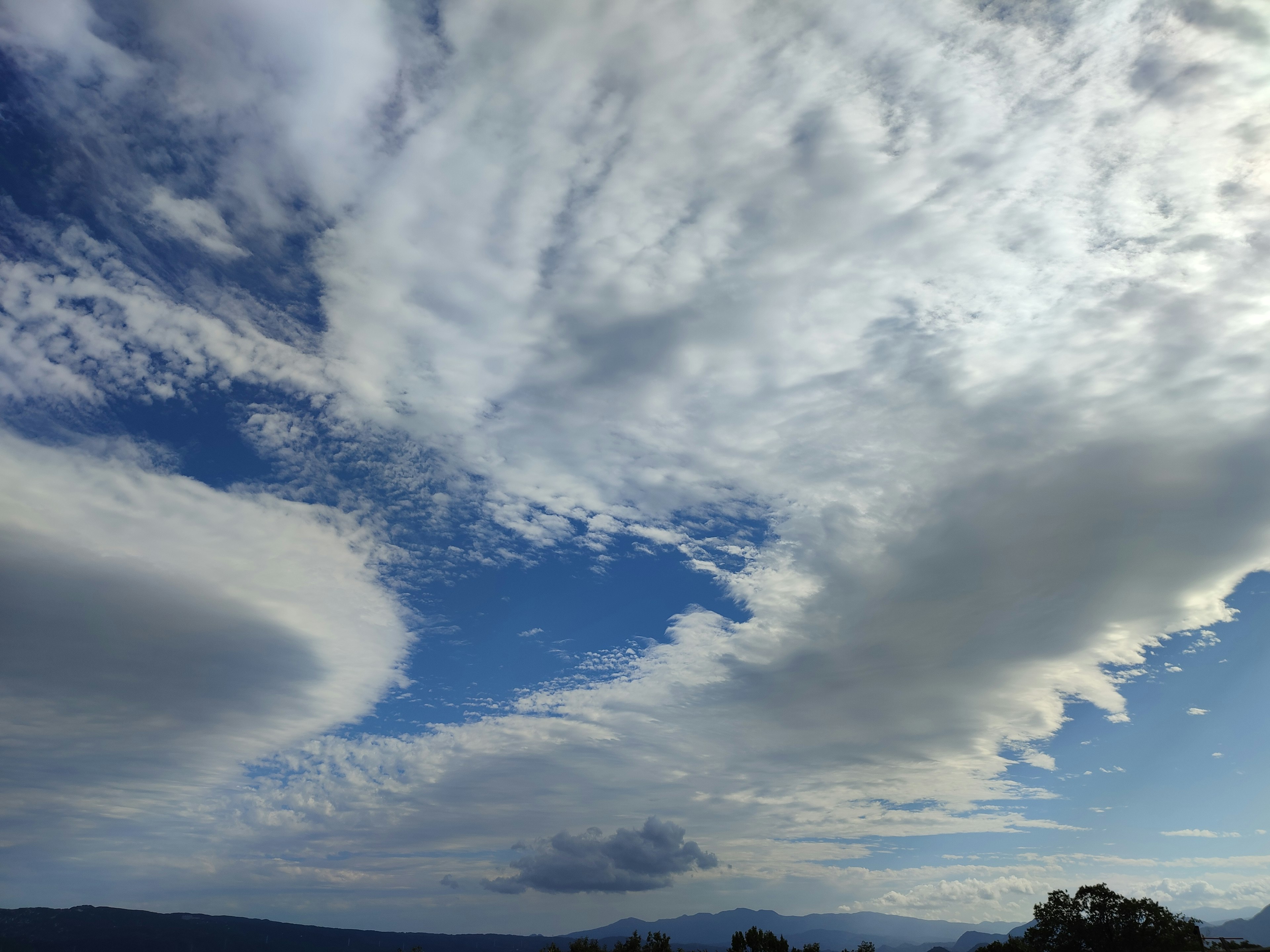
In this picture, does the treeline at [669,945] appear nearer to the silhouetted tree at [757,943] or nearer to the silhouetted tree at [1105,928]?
the silhouetted tree at [757,943]

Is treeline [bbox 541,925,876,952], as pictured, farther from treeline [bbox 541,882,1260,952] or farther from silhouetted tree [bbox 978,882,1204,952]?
silhouetted tree [bbox 978,882,1204,952]

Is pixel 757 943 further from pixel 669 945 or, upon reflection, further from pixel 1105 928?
pixel 1105 928

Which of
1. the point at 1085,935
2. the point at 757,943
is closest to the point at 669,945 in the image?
the point at 757,943

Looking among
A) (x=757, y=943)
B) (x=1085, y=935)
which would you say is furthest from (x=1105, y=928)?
(x=757, y=943)

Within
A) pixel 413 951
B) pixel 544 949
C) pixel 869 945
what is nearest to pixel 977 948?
pixel 869 945

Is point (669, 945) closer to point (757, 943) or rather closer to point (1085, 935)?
point (757, 943)

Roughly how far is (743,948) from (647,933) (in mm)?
19129

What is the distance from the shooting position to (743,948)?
87875 mm

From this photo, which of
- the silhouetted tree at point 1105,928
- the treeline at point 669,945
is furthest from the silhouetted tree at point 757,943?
the silhouetted tree at point 1105,928

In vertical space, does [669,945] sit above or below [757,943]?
below

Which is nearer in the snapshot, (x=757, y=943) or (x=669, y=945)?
(x=757, y=943)

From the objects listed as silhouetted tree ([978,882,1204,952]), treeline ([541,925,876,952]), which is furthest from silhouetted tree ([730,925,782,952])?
silhouetted tree ([978,882,1204,952])

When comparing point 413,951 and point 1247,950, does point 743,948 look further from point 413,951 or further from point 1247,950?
point 413,951

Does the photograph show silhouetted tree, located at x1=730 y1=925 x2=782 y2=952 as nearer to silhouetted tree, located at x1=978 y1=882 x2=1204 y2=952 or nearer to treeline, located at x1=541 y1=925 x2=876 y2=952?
treeline, located at x1=541 y1=925 x2=876 y2=952
